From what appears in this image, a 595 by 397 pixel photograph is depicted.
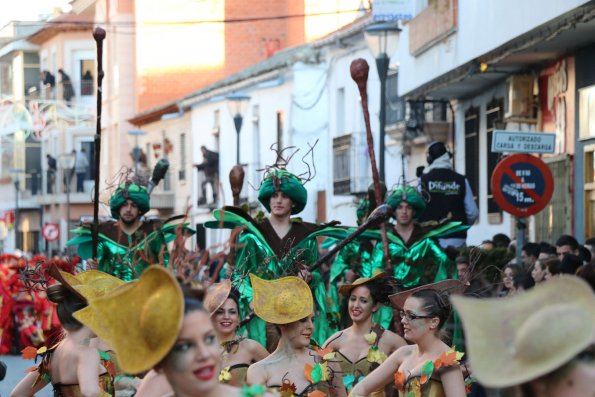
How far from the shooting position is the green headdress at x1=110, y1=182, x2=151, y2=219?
1400cm

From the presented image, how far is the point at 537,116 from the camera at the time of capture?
70.1 ft

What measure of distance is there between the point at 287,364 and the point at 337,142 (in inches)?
1126

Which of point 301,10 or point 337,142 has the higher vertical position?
point 301,10

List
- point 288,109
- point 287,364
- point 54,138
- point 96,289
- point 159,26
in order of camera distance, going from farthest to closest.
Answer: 1. point 54,138
2. point 159,26
3. point 288,109
4. point 96,289
5. point 287,364

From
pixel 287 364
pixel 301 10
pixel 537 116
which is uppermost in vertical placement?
pixel 301 10

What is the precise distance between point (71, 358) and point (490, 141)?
16.8m

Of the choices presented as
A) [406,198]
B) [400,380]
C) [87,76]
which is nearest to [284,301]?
[400,380]

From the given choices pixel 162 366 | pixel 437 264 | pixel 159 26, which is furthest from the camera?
pixel 159 26

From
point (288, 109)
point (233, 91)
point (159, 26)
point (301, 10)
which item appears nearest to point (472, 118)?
point (288, 109)

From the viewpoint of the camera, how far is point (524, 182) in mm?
15156

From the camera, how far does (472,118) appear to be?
1027 inches

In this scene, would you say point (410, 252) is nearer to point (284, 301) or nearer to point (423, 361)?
point (284, 301)

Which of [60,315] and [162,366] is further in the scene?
[60,315]

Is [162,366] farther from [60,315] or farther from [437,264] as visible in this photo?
[437,264]
